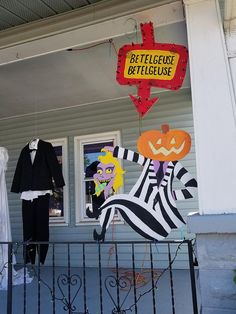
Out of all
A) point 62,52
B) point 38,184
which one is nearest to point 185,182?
point 62,52

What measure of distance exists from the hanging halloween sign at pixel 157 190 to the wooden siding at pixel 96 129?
8.29 feet

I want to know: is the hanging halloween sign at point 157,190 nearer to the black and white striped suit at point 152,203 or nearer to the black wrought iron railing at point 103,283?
the black and white striped suit at point 152,203

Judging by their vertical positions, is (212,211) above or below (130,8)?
below

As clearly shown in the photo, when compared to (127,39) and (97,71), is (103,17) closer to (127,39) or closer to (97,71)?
(127,39)

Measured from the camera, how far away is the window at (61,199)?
5.52 meters

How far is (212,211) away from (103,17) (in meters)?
1.74

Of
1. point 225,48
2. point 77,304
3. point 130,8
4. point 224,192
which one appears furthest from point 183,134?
point 77,304

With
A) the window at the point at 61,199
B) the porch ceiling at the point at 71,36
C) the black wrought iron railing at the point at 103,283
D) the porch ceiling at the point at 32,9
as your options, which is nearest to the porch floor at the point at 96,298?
the black wrought iron railing at the point at 103,283

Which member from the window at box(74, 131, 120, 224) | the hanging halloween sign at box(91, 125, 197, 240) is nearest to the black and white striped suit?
the hanging halloween sign at box(91, 125, 197, 240)

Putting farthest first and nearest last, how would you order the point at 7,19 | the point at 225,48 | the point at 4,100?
the point at 4,100 → the point at 7,19 → the point at 225,48

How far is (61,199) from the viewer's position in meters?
5.63

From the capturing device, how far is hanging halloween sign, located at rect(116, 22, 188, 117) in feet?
7.71

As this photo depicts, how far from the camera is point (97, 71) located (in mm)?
4176

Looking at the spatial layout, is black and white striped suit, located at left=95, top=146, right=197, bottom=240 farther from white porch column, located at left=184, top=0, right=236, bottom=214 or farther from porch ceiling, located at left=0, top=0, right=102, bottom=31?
porch ceiling, located at left=0, top=0, right=102, bottom=31
